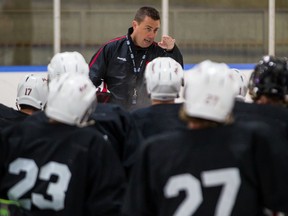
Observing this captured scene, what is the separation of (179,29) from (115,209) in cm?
449

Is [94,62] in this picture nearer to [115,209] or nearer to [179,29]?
[115,209]

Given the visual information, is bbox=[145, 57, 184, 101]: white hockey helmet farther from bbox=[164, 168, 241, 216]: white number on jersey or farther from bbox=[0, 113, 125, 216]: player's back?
bbox=[164, 168, 241, 216]: white number on jersey

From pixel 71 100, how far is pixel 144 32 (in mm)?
2000

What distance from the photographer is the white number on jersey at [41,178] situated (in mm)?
2199

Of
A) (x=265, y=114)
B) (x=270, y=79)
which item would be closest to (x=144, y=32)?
(x=270, y=79)

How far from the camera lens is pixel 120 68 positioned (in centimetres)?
414

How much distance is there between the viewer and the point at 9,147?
227 centimetres

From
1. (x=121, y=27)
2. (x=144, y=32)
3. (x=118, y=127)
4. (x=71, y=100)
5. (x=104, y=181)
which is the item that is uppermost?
(x=121, y=27)

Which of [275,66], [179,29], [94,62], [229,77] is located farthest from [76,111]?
[179,29]

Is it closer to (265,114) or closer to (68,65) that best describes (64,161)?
(265,114)

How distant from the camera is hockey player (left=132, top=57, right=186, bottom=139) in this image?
8.45 ft

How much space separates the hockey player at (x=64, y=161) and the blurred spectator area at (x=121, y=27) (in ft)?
14.0

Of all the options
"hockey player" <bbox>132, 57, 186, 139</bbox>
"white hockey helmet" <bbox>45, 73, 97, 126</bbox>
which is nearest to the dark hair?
"hockey player" <bbox>132, 57, 186, 139</bbox>

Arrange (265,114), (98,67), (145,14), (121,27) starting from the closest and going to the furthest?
(265,114)
(98,67)
(145,14)
(121,27)
